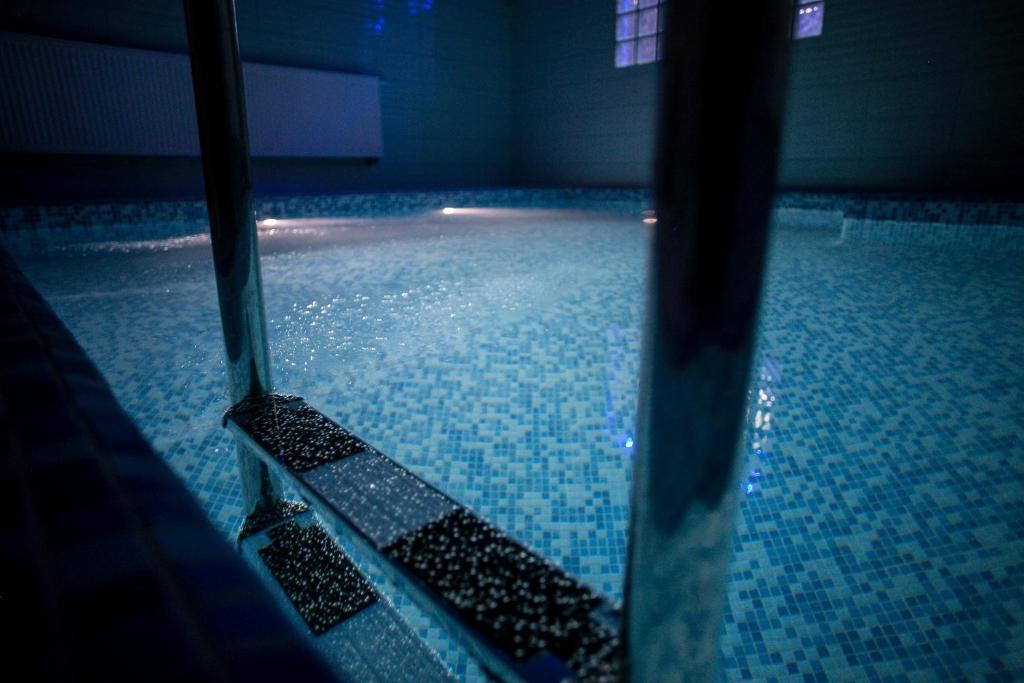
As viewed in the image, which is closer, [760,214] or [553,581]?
[760,214]

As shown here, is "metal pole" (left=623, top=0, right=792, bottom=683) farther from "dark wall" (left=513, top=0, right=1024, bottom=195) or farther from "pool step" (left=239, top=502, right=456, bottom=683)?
"dark wall" (left=513, top=0, right=1024, bottom=195)

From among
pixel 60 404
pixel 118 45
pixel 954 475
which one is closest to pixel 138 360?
pixel 60 404

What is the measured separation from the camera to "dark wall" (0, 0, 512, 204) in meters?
5.79

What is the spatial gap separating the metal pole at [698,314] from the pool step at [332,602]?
0.50 metres

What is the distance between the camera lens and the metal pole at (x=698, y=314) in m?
0.23

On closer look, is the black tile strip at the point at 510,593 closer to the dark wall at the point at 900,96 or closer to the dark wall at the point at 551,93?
the dark wall at the point at 551,93

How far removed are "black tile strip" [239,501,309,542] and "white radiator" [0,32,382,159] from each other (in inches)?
262

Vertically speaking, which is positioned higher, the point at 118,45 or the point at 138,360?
the point at 118,45

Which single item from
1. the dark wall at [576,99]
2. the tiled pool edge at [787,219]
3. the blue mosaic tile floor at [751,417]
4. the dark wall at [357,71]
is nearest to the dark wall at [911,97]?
the tiled pool edge at [787,219]

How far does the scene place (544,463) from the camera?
1497mm

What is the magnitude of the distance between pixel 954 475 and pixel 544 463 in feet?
3.61

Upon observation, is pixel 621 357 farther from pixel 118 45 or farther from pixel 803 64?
pixel 118 45

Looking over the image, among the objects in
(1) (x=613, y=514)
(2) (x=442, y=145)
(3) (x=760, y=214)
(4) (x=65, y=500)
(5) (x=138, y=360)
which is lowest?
(1) (x=613, y=514)

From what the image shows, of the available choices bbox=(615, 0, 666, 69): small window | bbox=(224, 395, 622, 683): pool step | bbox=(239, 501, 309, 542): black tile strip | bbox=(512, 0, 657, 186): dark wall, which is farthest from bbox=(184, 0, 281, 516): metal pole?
bbox=(615, 0, 666, 69): small window
